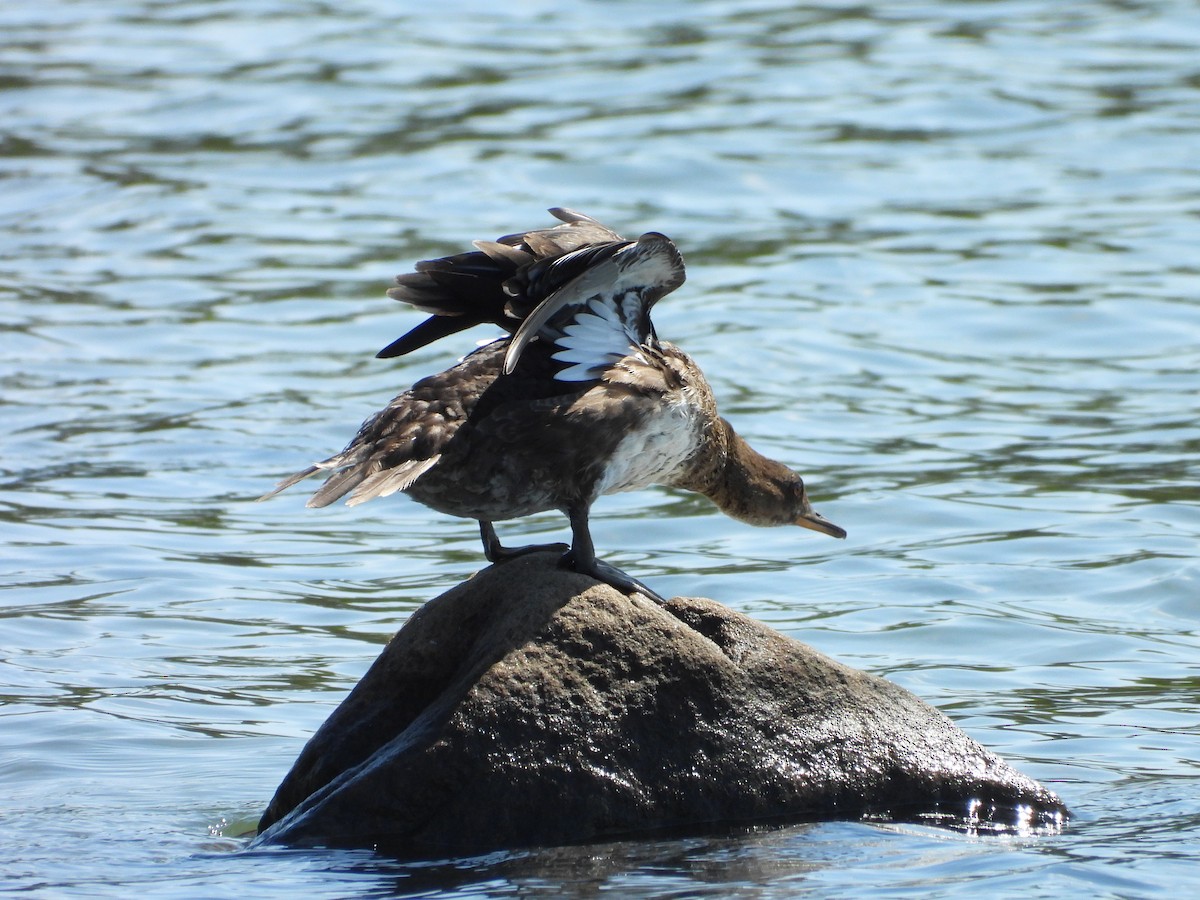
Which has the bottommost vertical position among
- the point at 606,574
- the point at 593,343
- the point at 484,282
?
the point at 606,574

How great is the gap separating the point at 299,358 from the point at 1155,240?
640 centimetres

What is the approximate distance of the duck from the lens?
5980 millimetres

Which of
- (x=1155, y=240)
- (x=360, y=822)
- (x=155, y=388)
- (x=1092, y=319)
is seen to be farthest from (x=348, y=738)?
(x=1155, y=240)

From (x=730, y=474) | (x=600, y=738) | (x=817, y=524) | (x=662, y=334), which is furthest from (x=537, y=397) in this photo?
(x=662, y=334)

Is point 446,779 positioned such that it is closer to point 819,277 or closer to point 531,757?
point 531,757

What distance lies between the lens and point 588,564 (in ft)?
19.9

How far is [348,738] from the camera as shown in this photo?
5938mm

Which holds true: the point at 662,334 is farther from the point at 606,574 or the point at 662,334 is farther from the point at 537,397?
the point at 606,574

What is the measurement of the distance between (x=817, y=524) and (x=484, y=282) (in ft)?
8.31

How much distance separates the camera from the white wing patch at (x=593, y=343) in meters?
6.24

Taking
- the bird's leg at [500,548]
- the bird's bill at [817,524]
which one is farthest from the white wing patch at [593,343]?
the bird's bill at [817,524]

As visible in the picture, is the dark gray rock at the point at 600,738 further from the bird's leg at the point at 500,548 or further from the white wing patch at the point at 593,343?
the white wing patch at the point at 593,343

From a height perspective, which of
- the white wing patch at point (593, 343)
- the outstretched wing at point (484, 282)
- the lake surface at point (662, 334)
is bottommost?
the lake surface at point (662, 334)

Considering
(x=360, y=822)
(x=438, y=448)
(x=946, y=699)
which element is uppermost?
(x=438, y=448)
